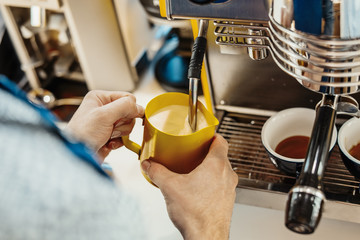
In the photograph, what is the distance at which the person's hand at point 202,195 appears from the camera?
655mm

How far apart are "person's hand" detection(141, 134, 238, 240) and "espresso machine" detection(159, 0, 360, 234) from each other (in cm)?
13

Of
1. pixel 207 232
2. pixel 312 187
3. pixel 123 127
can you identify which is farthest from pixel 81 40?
pixel 312 187

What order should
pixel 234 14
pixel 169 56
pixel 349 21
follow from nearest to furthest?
pixel 349 21 < pixel 234 14 < pixel 169 56

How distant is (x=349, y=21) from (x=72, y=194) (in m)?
0.39

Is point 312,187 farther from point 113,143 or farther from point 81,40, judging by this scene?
point 81,40

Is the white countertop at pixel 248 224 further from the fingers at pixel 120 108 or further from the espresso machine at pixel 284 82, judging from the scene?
the fingers at pixel 120 108

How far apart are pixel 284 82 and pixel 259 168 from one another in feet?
0.61

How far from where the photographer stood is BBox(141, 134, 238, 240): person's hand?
0.65 meters

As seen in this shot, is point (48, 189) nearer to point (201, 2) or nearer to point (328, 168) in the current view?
point (201, 2)

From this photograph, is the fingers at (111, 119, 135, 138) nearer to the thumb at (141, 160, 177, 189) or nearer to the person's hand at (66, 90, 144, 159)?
the person's hand at (66, 90, 144, 159)

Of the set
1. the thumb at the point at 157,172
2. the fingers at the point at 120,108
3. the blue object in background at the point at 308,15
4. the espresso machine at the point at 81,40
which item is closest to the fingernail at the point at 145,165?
the thumb at the point at 157,172

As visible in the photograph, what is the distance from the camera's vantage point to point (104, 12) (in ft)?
4.31

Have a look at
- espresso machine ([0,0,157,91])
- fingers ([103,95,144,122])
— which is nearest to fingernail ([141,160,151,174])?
fingers ([103,95,144,122])

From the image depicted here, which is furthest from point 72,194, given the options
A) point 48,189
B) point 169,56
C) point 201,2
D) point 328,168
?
point 169,56
